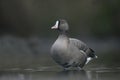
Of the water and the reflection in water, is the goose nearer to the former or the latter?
the water

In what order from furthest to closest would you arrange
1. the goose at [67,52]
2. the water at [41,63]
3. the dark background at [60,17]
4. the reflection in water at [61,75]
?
the dark background at [60,17] → the goose at [67,52] → the water at [41,63] → the reflection in water at [61,75]

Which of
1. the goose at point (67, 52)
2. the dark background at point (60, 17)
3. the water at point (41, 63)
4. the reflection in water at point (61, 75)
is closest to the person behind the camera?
the reflection in water at point (61, 75)

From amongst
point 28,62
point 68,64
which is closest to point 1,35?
point 28,62

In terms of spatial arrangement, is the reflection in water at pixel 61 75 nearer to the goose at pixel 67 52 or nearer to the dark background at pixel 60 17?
the goose at pixel 67 52

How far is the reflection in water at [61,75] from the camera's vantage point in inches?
Answer: 609

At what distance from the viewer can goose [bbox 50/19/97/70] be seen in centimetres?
1809

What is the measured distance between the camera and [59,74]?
54.5 ft

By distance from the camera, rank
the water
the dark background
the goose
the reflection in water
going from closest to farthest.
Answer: the reflection in water, the water, the goose, the dark background

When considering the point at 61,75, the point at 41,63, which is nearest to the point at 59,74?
the point at 61,75

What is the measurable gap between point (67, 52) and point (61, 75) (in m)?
1.99

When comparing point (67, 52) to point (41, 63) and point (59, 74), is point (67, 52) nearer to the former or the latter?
point (59, 74)

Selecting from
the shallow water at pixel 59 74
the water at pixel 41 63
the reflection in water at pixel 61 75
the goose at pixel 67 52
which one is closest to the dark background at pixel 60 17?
the water at pixel 41 63

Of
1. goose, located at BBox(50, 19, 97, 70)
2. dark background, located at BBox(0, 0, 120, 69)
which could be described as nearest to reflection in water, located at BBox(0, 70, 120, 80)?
goose, located at BBox(50, 19, 97, 70)

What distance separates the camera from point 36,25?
26.6m
